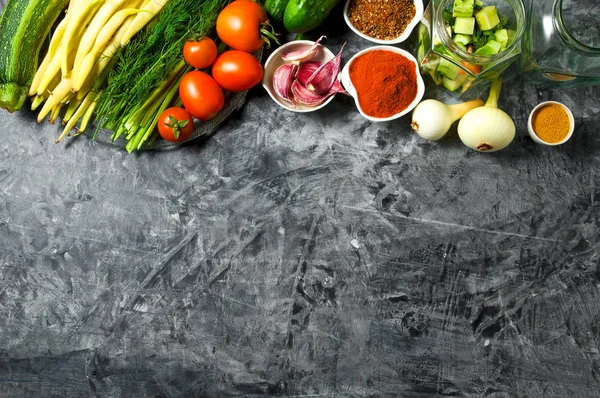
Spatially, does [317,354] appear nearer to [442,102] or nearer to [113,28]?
[442,102]

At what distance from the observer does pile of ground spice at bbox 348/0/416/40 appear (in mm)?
1395

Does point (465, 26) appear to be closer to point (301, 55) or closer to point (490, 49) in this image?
point (490, 49)

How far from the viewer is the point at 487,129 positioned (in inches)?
53.1

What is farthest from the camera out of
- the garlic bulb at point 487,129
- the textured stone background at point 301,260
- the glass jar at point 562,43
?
the textured stone background at point 301,260

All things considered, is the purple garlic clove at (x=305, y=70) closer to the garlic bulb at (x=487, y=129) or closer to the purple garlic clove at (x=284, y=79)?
the purple garlic clove at (x=284, y=79)

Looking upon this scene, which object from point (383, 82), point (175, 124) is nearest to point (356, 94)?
point (383, 82)

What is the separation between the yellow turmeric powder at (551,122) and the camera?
1.41 metres

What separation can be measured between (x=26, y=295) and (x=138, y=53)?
703 millimetres

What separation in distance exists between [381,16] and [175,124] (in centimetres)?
58

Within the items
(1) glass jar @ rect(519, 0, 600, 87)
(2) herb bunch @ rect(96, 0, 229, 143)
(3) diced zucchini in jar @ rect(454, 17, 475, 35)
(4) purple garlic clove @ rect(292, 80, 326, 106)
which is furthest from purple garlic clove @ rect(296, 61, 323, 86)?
(1) glass jar @ rect(519, 0, 600, 87)

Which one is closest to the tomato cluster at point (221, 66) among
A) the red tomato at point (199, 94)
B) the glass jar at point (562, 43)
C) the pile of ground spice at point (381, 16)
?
the red tomato at point (199, 94)

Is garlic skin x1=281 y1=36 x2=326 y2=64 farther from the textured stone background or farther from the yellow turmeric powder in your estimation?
the yellow turmeric powder

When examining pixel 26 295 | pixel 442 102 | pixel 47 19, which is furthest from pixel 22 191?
pixel 442 102

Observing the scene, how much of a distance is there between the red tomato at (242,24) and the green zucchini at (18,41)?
→ 0.42 meters
